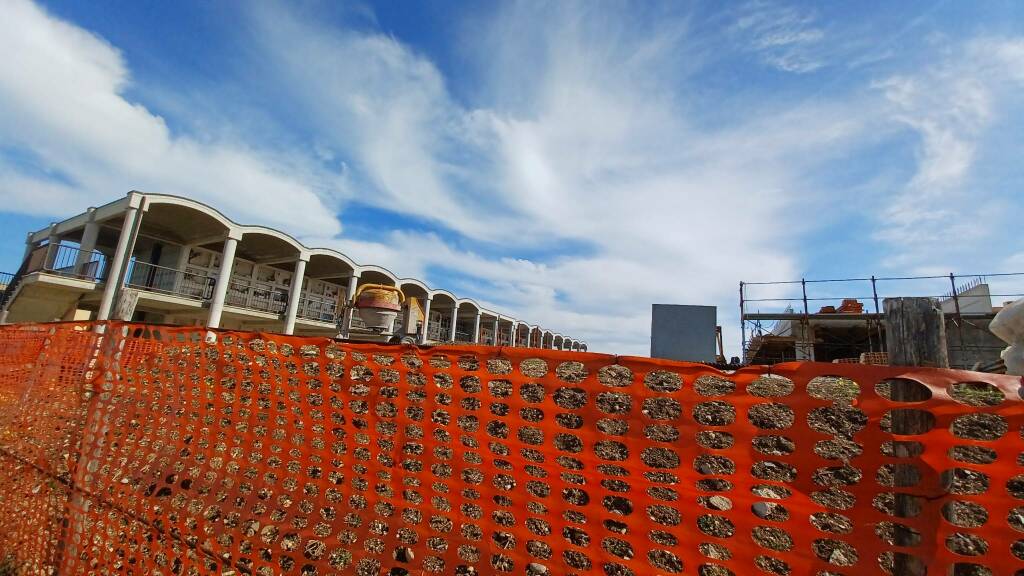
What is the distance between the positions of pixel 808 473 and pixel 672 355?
47.3 feet

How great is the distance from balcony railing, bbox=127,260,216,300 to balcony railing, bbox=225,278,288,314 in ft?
4.01

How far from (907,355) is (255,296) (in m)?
28.6

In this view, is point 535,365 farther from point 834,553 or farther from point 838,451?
point 838,451

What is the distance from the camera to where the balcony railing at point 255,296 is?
926 inches

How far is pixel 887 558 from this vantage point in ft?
11.7

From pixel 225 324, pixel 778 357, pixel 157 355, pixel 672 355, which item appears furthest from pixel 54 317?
pixel 778 357

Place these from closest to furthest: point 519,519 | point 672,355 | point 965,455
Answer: point 519,519, point 965,455, point 672,355

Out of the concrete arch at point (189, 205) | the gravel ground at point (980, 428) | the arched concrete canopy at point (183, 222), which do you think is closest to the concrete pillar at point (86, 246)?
the arched concrete canopy at point (183, 222)

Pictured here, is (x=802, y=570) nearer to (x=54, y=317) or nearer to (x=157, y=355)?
(x=157, y=355)

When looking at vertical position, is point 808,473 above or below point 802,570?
above

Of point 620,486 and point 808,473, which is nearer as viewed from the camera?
point 808,473

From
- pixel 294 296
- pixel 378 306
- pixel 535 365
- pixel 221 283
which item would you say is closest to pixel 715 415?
pixel 535 365

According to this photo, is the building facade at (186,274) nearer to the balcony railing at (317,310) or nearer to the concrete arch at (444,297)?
the balcony railing at (317,310)

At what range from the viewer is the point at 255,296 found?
2486 centimetres
